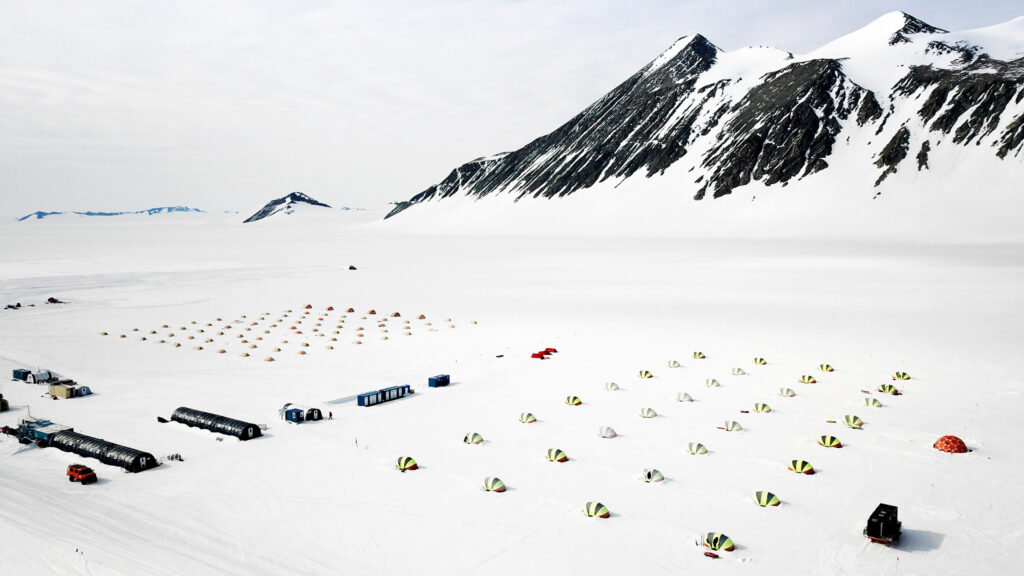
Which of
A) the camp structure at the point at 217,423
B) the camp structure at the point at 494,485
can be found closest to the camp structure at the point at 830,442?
the camp structure at the point at 494,485

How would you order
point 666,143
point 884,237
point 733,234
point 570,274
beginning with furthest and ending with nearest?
1. point 666,143
2. point 733,234
3. point 884,237
4. point 570,274

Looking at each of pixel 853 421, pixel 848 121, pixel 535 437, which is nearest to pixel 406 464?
pixel 535 437

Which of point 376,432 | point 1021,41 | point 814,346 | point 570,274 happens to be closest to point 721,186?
point 1021,41

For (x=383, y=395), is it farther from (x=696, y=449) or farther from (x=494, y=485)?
(x=696, y=449)

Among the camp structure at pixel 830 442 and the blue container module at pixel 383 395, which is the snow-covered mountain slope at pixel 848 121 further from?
the blue container module at pixel 383 395

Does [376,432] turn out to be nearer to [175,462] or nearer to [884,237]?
[175,462]
